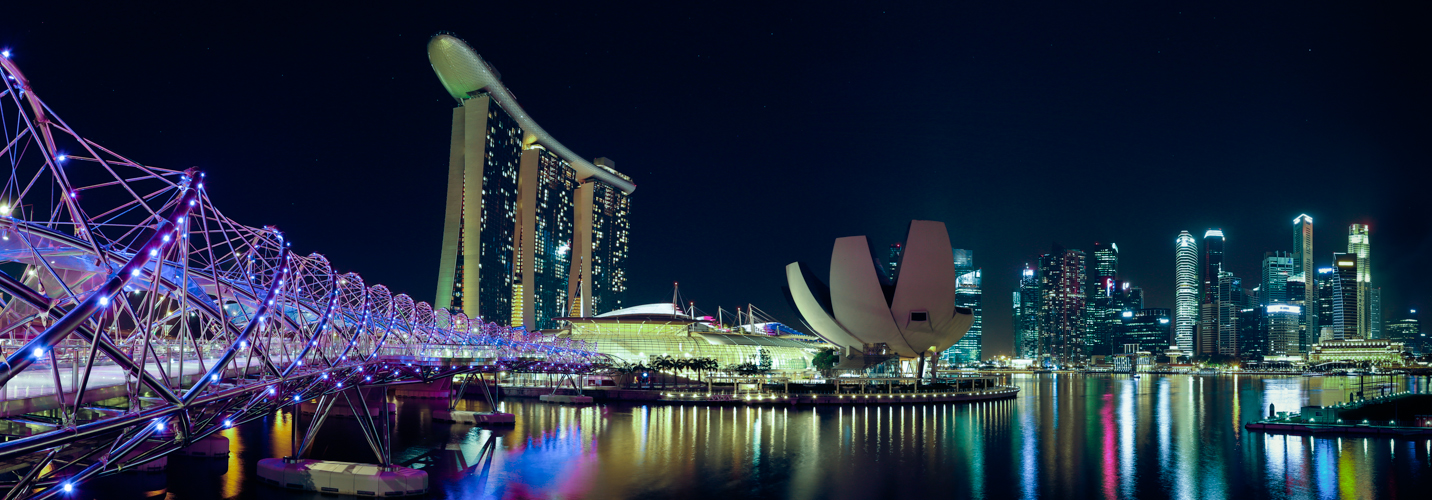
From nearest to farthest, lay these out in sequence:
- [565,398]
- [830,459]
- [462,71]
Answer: [830,459]
[565,398]
[462,71]

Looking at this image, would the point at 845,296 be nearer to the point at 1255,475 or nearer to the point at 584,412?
the point at 584,412

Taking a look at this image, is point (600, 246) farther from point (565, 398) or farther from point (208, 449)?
point (208, 449)

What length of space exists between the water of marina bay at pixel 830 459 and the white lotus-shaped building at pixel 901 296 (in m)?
24.0

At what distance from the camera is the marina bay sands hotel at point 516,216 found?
93500mm

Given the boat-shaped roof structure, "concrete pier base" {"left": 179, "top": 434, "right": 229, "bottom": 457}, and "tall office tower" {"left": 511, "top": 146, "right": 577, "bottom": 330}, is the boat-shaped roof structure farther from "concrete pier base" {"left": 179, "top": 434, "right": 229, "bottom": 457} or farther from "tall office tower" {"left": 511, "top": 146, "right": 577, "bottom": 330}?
"concrete pier base" {"left": 179, "top": 434, "right": 229, "bottom": 457}

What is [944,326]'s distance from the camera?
240ft

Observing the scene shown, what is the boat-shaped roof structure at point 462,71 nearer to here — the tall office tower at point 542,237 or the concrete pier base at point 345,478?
the tall office tower at point 542,237

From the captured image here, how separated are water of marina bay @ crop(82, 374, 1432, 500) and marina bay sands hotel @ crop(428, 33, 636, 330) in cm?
4863

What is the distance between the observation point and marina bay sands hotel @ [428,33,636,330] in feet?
307

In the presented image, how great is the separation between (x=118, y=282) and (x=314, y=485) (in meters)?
16.0

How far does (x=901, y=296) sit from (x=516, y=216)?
55.5 metres

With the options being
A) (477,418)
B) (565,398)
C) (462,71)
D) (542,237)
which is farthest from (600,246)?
(477,418)

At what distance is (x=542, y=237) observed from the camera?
403 ft

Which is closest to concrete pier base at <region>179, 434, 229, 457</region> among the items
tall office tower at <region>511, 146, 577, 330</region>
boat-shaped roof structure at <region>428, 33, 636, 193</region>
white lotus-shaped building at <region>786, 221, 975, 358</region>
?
white lotus-shaped building at <region>786, 221, 975, 358</region>
